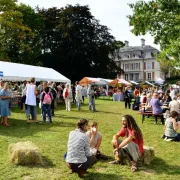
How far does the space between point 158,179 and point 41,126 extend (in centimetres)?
639

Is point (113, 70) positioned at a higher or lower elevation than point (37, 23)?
lower

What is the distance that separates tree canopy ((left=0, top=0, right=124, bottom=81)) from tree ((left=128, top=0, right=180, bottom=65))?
2386cm

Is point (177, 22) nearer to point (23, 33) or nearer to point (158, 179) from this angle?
point (158, 179)

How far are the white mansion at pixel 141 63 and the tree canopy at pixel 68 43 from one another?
4341 cm

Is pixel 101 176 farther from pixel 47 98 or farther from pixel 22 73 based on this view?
pixel 22 73

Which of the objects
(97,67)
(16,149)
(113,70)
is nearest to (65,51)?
(97,67)

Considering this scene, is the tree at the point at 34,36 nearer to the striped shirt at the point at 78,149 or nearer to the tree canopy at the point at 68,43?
the tree canopy at the point at 68,43

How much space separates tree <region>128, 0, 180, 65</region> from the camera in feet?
54.5

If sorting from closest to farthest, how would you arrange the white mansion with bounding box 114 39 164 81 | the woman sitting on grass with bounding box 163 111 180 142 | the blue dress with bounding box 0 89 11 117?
the woman sitting on grass with bounding box 163 111 180 142 → the blue dress with bounding box 0 89 11 117 → the white mansion with bounding box 114 39 164 81

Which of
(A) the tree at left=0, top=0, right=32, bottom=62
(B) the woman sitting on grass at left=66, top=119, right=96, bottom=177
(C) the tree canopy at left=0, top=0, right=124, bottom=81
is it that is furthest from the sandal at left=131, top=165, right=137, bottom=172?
(C) the tree canopy at left=0, top=0, right=124, bottom=81

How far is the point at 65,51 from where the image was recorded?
43.2m

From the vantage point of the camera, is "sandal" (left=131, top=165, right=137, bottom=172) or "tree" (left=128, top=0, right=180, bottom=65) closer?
"sandal" (left=131, top=165, right=137, bottom=172)

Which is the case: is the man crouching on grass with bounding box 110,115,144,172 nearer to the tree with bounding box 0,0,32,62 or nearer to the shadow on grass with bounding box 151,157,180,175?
the shadow on grass with bounding box 151,157,180,175

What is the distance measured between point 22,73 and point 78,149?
1470cm
